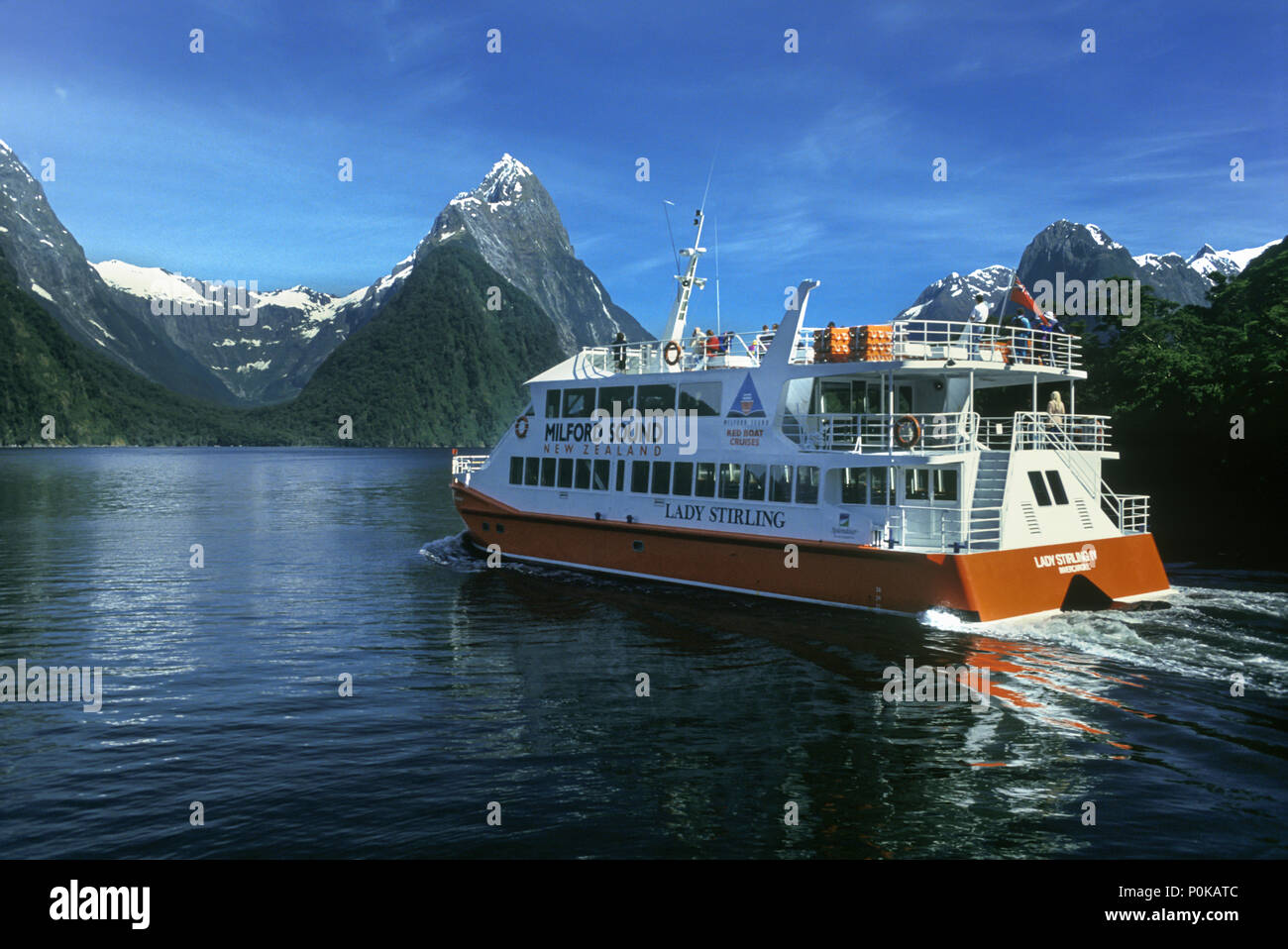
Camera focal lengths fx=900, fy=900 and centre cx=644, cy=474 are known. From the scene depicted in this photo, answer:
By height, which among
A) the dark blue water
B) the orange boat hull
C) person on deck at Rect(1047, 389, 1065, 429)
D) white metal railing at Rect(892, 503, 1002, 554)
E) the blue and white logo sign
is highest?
the blue and white logo sign

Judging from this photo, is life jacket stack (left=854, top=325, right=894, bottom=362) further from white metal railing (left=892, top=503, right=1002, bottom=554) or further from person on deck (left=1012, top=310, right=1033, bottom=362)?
white metal railing (left=892, top=503, right=1002, bottom=554)

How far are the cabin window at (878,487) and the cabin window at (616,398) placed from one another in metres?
8.36

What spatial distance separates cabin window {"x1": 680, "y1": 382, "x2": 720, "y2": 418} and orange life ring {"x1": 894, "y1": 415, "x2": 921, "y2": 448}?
5.61 metres

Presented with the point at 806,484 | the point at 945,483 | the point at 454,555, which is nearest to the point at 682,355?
the point at 806,484

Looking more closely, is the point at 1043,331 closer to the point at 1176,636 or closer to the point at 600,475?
the point at 1176,636

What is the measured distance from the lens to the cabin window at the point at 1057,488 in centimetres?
2233

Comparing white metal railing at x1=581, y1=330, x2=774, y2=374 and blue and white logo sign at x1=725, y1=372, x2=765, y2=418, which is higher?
white metal railing at x1=581, y1=330, x2=774, y2=374

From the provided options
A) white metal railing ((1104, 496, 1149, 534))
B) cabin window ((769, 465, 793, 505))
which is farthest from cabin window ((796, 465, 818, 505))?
white metal railing ((1104, 496, 1149, 534))

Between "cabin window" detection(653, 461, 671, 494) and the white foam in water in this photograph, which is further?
"cabin window" detection(653, 461, 671, 494)

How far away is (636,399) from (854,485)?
7840 mm

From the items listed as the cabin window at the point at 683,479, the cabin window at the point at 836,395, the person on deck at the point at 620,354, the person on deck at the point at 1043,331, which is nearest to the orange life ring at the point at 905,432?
the cabin window at the point at 836,395

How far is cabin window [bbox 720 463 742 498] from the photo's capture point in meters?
25.0

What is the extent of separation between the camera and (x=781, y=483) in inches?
943
